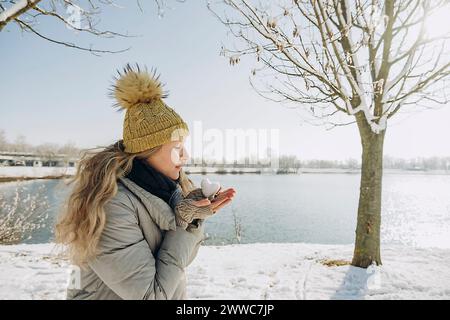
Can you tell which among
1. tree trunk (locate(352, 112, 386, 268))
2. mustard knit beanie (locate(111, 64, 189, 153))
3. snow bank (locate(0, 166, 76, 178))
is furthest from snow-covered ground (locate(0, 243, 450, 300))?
mustard knit beanie (locate(111, 64, 189, 153))

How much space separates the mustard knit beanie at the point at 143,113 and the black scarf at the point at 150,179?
0.09 m

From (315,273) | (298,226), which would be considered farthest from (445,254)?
(298,226)

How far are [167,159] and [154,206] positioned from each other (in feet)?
0.96

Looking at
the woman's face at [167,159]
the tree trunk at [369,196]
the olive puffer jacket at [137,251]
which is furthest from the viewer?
the tree trunk at [369,196]

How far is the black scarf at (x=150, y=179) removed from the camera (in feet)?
4.87

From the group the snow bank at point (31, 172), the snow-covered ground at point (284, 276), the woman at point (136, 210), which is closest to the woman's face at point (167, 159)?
the woman at point (136, 210)

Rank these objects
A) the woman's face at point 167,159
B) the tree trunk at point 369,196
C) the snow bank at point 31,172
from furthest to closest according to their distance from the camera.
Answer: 1. the tree trunk at point 369,196
2. the snow bank at point 31,172
3. the woman's face at point 167,159

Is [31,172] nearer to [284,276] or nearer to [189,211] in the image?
[284,276]

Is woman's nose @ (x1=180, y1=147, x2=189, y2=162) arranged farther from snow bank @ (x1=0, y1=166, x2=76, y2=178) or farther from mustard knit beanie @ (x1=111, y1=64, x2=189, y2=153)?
snow bank @ (x1=0, y1=166, x2=76, y2=178)

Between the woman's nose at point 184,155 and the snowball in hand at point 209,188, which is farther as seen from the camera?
the woman's nose at point 184,155

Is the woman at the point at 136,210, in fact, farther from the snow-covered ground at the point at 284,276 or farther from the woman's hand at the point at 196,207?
the snow-covered ground at the point at 284,276
